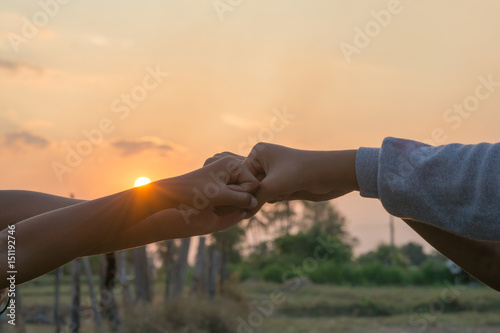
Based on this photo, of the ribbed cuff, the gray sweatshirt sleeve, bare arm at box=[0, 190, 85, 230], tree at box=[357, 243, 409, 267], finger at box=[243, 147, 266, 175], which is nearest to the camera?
the gray sweatshirt sleeve

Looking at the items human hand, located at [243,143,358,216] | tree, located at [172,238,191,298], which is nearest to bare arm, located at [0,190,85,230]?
human hand, located at [243,143,358,216]

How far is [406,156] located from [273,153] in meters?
0.38

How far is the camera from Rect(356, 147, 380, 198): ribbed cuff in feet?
3.27

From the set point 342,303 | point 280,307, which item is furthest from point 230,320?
point 342,303

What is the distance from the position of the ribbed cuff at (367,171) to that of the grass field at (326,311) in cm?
496

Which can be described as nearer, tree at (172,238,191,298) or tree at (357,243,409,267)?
tree at (172,238,191,298)

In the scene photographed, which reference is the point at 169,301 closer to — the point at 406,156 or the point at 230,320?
the point at 230,320

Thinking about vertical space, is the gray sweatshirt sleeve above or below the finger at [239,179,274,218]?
below

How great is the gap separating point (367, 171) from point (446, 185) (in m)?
0.14

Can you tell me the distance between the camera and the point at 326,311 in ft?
35.5

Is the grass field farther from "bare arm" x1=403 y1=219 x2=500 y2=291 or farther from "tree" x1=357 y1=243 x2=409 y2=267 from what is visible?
Result: "tree" x1=357 y1=243 x2=409 y2=267

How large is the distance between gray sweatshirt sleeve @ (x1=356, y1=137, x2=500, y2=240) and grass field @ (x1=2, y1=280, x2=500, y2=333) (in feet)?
16.5

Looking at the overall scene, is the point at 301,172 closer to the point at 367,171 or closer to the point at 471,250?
the point at 367,171

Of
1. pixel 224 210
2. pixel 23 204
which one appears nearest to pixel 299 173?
pixel 224 210
